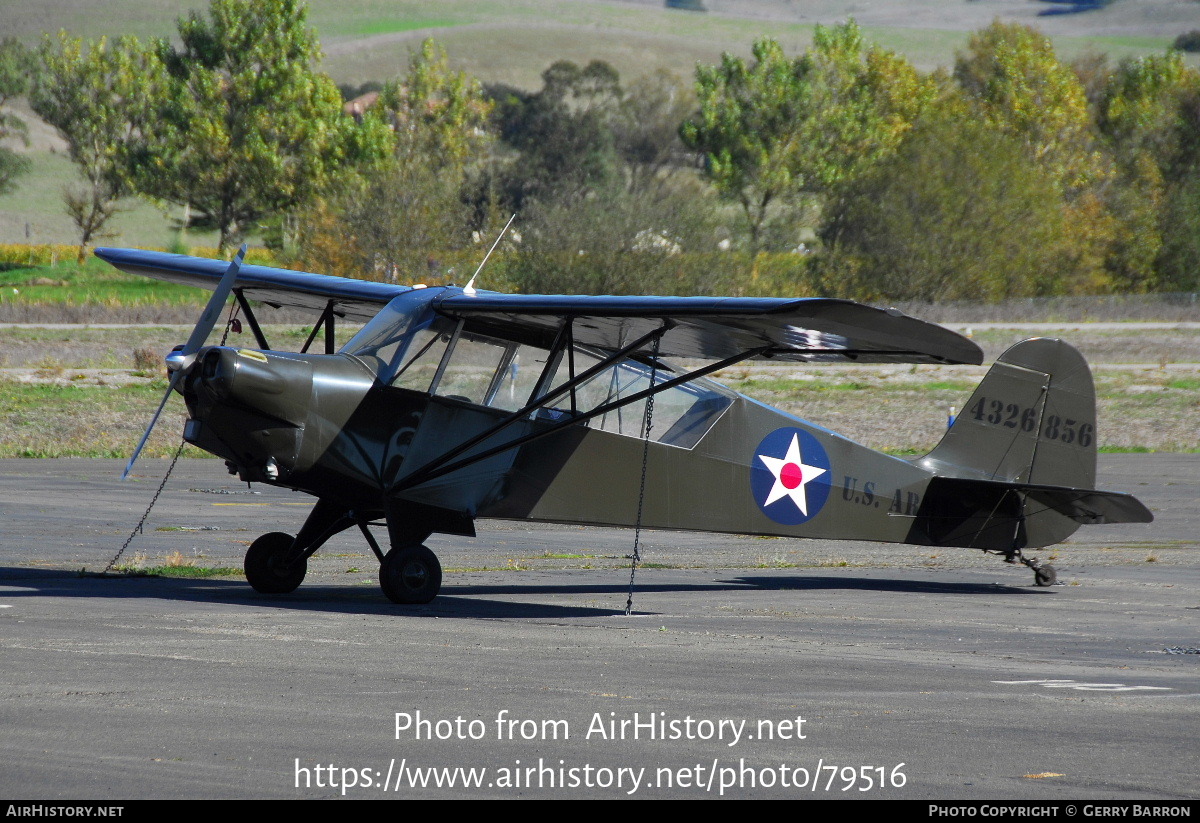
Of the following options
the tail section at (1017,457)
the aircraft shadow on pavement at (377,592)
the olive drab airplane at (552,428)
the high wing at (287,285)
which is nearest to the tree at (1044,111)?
the tail section at (1017,457)

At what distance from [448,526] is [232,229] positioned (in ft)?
239

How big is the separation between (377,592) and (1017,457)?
670 cm

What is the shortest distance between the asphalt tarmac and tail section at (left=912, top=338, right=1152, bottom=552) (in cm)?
69

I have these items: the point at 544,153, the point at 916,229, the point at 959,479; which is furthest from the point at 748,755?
the point at 544,153

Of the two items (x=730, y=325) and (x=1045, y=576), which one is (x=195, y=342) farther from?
(x=1045, y=576)

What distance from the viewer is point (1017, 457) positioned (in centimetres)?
1391

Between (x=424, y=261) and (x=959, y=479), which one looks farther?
(x=424, y=261)

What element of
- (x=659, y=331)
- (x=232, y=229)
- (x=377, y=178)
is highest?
(x=659, y=331)

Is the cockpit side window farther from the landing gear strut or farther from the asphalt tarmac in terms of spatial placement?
the asphalt tarmac

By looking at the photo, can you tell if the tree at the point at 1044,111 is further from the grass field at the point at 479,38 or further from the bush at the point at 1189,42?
the bush at the point at 1189,42

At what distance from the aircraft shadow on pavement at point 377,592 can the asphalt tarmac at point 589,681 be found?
6 cm

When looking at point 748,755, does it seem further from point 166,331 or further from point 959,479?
point 166,331

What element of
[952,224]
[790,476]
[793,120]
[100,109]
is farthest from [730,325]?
[793,120]

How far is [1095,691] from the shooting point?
785cm
